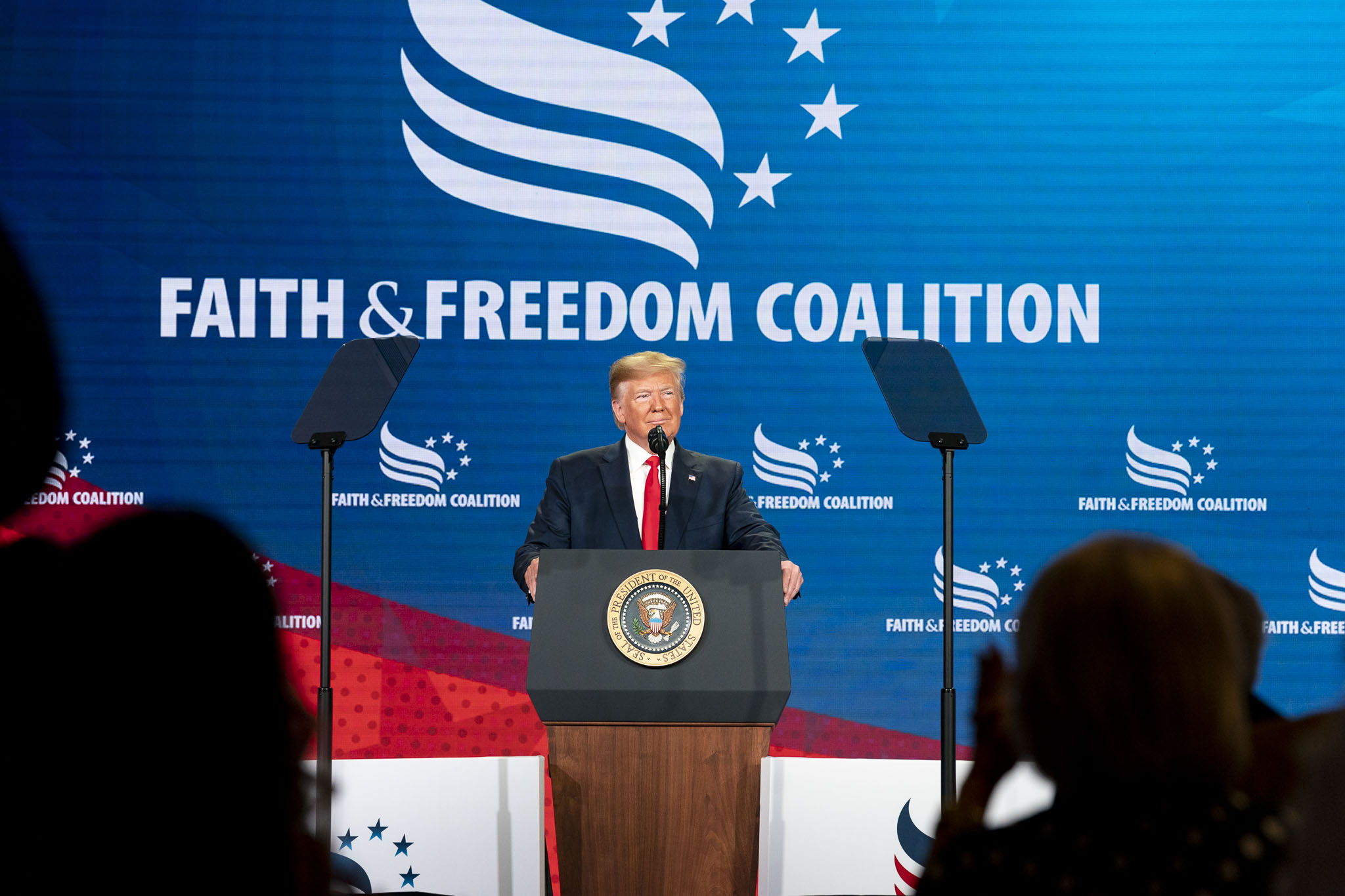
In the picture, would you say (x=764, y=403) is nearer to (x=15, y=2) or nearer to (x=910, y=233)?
(x=910, y=233)

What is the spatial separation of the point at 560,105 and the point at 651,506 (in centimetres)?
189

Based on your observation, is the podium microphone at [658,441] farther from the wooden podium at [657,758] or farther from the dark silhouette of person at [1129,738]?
the dark silhouette of person at [1129,738]

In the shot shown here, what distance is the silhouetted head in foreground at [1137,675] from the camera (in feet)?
3.59

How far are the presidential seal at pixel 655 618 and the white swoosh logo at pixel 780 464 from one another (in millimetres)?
1991

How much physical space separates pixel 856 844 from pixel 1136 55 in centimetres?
331

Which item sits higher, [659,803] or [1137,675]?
[1137,675]

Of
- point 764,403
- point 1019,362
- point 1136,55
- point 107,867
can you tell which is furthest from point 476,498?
point 107,867

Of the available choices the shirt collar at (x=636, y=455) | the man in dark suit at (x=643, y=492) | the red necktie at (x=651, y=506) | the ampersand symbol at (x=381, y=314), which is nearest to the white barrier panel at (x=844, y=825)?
the man in dark suit at (x=643, y=492)

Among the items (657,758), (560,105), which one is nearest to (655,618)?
(657,758)

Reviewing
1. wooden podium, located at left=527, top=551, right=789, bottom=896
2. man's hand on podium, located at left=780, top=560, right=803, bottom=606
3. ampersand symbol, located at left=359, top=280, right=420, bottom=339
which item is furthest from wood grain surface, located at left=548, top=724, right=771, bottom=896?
ampersand symbol, located at left=359, top=280, right=420, bottom=339

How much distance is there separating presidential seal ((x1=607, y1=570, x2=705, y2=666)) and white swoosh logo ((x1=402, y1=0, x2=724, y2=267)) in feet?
7.33

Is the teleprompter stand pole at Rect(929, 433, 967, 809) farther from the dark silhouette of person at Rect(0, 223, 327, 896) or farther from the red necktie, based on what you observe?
the dark silhouette of person at Rect(0, 223, 327, 896)

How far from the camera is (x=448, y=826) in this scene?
3.10 metres

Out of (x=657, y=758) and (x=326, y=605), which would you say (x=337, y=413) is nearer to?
(x=326, y=605)
